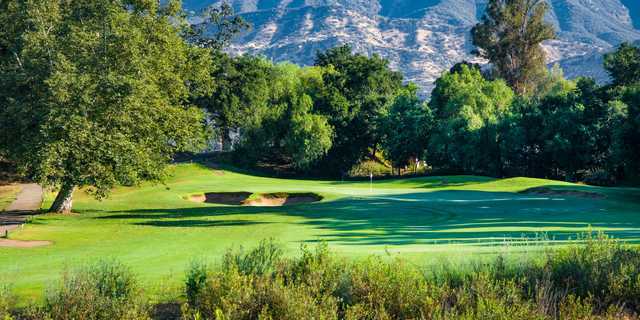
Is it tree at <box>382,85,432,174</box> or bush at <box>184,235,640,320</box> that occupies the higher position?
tree at <box>382,85,432,174</box>

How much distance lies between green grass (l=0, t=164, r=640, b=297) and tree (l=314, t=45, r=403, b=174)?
1358 inches

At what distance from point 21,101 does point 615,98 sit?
49.0m

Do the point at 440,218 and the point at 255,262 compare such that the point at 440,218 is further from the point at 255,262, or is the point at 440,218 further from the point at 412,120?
the point at 412,120

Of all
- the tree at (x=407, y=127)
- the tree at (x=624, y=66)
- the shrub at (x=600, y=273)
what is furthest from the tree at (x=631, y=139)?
the shrub at (x=600, y=273)

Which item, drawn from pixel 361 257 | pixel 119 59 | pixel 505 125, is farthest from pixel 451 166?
pixel 361 257

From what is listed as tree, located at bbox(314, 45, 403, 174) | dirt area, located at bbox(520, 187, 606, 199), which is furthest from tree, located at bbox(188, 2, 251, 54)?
dirt area, located at bbox(520, 187, 606, 199)

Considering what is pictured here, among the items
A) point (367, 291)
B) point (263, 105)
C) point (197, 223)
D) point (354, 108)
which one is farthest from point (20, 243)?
point (263, 105)

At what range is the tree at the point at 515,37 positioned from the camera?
9862 cm

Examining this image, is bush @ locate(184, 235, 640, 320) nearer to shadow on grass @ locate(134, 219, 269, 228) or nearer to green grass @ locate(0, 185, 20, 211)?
shadow on grass @ locate(134, 219, 269, 228)

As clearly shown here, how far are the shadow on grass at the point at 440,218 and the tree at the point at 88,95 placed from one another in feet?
10.9

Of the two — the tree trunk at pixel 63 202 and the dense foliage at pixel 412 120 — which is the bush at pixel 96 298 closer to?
the tree trunk at pixel 63 202

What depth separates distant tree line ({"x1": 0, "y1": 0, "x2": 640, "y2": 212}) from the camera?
3039 cm

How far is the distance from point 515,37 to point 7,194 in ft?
249

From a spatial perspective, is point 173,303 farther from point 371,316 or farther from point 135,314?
point 371,316
